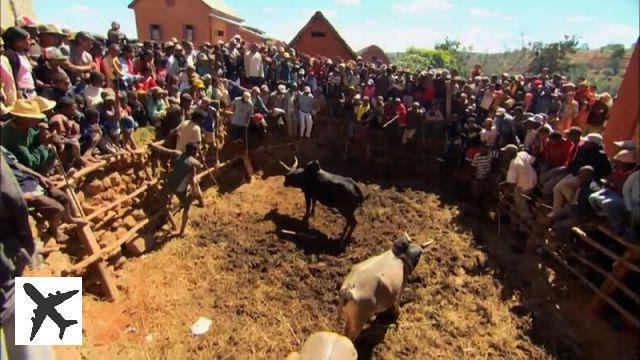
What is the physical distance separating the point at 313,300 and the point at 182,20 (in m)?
26.8

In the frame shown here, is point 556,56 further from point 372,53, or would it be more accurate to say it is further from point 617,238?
point 617,238

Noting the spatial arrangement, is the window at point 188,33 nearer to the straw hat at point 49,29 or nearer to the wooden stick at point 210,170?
the wooden stick at point 210,170

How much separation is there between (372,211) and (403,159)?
374 centimetres

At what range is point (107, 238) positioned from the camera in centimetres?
812

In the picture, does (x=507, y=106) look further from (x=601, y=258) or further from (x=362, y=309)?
(x=362, y=309)

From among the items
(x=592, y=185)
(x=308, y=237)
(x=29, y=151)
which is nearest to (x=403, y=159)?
(x=308, y=237)

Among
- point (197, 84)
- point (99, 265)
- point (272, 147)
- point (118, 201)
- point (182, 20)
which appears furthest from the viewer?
point (182, 20)

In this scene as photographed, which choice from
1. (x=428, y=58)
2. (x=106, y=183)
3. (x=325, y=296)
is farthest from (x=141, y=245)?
(x=428, y=58)

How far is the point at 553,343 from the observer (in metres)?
6.52

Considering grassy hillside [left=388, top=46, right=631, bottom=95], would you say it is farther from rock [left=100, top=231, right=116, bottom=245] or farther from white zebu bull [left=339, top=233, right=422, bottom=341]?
rock [left=100, top=231, right=116, bottom=245]

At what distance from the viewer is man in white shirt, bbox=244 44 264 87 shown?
13.7 metres

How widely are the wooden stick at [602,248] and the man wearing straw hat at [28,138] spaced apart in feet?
27.7

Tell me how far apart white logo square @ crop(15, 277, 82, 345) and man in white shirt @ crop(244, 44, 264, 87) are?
9.76m

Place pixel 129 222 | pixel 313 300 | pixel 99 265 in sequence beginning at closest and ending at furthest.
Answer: pixel 99 265 → pixel 313 300 → pixel 129 222
